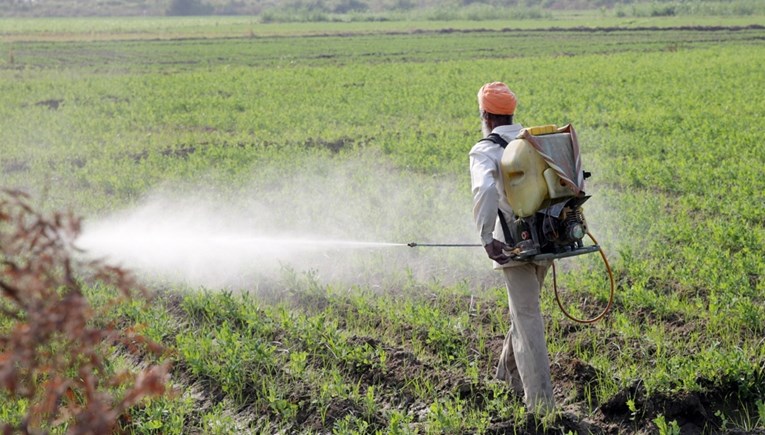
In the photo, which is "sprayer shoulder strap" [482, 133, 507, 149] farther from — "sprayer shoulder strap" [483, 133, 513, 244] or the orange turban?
the orange turban

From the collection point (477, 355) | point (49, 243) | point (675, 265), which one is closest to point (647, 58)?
point (675, 265)

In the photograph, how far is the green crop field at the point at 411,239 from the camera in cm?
542

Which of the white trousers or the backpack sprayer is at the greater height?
the backpack sprayer

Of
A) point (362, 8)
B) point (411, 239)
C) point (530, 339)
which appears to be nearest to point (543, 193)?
point (530, 339)

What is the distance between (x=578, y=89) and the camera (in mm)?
21281

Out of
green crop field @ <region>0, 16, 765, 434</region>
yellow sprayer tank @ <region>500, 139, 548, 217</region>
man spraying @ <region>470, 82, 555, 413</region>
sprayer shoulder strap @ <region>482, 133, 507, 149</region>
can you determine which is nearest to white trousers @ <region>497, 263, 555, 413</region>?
man spraying @ <region>470, 82, 555, 413</region>

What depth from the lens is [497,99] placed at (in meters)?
5.18

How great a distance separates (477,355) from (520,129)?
1.69 metres

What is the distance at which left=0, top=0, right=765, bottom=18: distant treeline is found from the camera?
71.4 m

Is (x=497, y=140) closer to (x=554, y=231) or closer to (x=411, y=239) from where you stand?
(x=554, y=231)

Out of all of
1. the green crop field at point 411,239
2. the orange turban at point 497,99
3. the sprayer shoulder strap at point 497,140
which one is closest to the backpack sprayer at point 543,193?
the sprayer shoulder strap at point 497,140

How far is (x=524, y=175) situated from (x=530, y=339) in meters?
0.99

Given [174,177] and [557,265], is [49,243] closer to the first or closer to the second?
[557,265]

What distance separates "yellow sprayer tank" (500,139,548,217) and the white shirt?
0.32ft
